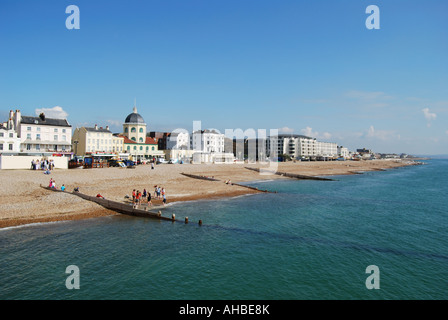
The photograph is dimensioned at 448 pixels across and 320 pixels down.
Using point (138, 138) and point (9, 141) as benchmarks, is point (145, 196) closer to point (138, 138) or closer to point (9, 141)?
point (9, 141)

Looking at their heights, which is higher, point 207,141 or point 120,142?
point 207,141

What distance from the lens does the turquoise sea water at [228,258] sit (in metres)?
14.1

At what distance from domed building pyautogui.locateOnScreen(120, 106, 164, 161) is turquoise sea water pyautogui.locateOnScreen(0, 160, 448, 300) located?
69.4 meters

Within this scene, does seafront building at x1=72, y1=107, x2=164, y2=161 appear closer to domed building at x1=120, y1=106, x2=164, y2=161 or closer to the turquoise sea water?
domed building at x1=120, y1=106, x2=164, y2=161

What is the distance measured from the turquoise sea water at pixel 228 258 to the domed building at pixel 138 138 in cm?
6943

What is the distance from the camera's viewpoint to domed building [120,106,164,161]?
308ft

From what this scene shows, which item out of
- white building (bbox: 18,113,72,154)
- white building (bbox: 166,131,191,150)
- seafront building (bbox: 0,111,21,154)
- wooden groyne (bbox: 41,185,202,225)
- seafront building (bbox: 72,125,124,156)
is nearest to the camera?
wooden groyne (bbox: 41,185,202,225)

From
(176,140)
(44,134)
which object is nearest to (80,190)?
(44,134)

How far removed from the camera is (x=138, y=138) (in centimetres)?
9662

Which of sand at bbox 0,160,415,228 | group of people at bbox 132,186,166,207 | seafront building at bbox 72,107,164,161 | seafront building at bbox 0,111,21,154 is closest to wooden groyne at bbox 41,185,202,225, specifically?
sand at bbox 0,160,415,228

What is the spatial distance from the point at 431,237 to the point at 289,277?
16.1m

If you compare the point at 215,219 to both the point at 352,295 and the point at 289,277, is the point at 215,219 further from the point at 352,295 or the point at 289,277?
the point at 352,295

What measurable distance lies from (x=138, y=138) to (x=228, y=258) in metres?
85.3
